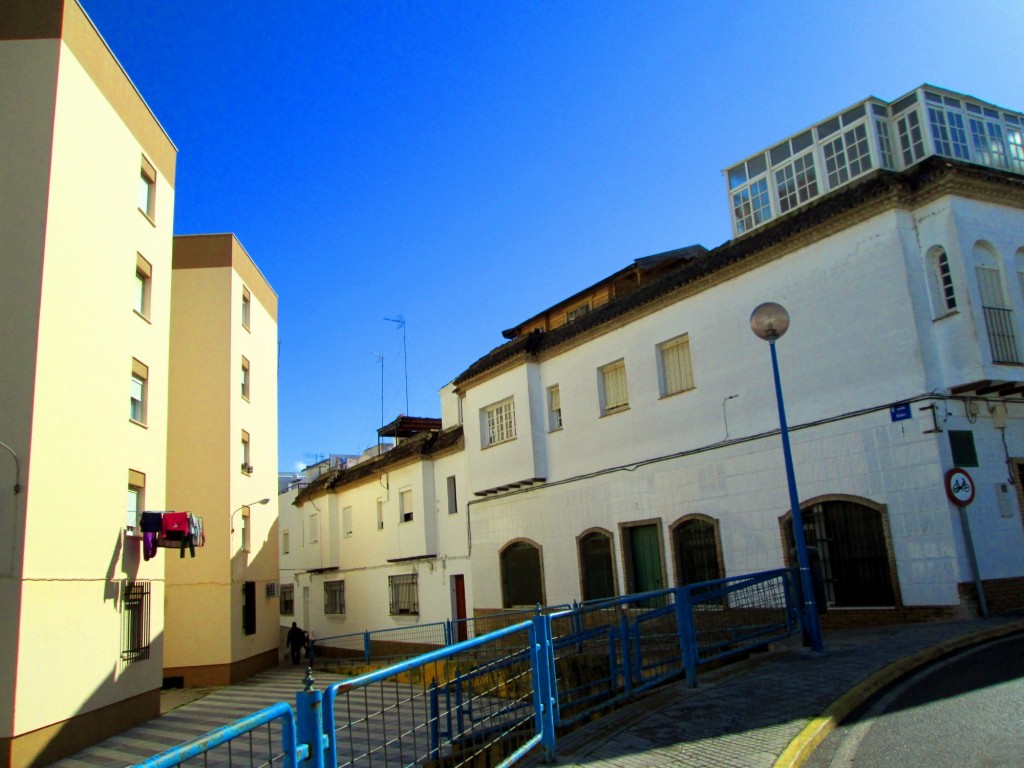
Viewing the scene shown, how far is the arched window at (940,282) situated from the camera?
1391 cm

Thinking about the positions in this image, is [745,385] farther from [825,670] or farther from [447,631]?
[447,631]

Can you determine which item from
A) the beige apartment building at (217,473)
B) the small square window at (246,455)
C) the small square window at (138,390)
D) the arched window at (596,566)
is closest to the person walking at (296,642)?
the beige apartment building at (217,473)

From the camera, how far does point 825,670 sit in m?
9.06

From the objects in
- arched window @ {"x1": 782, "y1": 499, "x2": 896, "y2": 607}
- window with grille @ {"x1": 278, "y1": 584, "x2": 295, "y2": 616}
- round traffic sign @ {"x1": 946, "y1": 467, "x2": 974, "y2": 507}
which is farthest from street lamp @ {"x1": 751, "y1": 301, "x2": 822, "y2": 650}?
window with grille @ {"x1": 278, "y1": 584, "x2": 295, "y2": 616}

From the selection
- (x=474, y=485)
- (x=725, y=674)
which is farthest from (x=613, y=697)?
(x=474, y=485)

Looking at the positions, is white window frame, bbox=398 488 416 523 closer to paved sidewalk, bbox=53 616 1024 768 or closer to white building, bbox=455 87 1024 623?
white building, bbox=455 87 1024 623

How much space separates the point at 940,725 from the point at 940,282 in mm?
9445

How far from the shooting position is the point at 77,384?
13484 mm

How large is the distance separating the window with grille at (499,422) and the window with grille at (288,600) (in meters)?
18.0

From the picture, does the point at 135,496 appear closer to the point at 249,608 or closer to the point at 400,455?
the point at 249,608

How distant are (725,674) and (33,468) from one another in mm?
10022

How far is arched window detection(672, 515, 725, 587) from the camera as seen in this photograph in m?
17.3

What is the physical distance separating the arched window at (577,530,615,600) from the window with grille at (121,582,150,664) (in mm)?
10256

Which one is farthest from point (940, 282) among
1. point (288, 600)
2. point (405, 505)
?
point (288, 600)
